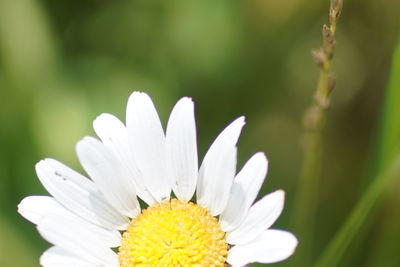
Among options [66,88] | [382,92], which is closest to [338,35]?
[382,92]

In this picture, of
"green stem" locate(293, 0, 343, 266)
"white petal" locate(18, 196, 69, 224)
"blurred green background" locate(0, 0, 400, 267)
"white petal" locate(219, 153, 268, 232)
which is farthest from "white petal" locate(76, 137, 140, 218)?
"blurred green background" locate(0, 0, 400, 267)

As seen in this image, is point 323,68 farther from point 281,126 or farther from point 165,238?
point 281,126

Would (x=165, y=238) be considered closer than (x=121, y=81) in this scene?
Yes

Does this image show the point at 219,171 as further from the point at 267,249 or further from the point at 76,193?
the point at 76,193

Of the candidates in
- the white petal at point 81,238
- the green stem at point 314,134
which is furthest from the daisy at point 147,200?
the green stem at point 314,134

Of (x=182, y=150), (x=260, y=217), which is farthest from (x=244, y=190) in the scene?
(x=182, y=150)

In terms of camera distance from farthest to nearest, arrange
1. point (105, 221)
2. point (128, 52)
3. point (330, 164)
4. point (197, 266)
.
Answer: point (128, 52) < point (330, 164) < point (105, 221) < point (197, 266)
